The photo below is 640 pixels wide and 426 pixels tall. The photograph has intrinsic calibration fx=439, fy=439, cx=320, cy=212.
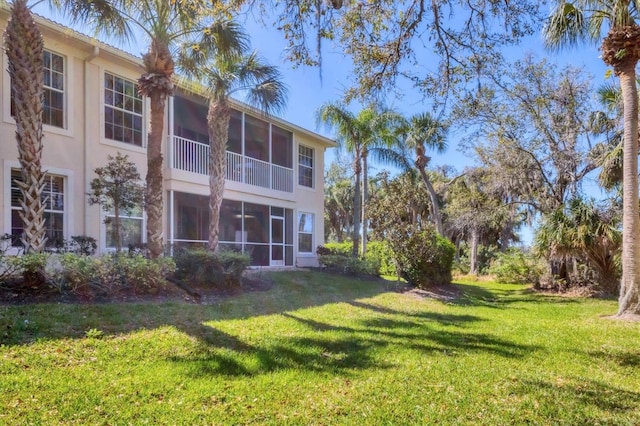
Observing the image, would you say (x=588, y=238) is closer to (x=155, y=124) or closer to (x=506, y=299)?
(x=506, y=299)

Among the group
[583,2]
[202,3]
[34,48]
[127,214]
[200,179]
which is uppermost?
[583,2]

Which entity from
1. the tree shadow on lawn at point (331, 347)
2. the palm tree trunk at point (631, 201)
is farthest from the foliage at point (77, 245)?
the palm tree trunk at point (631, 201)

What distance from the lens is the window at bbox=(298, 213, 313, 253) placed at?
19.9 m

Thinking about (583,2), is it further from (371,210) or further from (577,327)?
(371,210)

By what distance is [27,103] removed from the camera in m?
8.82

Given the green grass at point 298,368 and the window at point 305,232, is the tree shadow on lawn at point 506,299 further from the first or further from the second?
the window at point 305,232

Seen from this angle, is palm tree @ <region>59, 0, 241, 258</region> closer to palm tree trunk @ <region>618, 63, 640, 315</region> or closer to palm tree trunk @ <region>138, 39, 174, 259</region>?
palm tree trunk @ <region>138, 39, 174, 259</region>

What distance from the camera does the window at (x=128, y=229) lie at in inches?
475

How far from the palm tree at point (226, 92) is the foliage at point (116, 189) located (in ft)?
8.62

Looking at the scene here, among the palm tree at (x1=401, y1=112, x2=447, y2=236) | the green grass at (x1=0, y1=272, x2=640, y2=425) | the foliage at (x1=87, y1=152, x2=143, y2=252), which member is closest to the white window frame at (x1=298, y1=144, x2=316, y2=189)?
the palm tree at (x1=401, y1=112, x2=447, y2=236)

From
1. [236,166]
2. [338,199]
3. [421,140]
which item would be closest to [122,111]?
[236,166]

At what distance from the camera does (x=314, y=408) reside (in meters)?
4.25

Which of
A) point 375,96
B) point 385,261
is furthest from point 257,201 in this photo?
point 375,96

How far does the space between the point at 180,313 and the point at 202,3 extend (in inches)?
198
